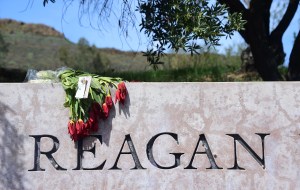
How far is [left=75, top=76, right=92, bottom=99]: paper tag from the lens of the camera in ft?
20.3

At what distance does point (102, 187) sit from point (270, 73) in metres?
4.74

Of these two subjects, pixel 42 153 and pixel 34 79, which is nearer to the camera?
pixel 42 153

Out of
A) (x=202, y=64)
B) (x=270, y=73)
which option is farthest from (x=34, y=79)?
(x=202, y=64)

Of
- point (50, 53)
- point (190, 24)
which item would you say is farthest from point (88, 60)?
point (190, 24)

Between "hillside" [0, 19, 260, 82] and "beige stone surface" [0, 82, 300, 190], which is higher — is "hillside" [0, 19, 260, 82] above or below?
above

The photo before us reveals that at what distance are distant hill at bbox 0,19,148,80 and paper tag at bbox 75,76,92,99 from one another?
1258cm

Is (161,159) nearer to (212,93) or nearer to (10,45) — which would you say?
(212,93)

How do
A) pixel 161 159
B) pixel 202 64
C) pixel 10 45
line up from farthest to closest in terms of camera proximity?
pixel 10 45
pixel 202 64
pixel 161 159

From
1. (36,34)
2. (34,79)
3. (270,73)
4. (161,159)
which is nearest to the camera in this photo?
(161,159)

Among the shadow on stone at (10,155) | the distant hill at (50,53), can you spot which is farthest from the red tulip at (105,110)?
the distant hill at (50,53)

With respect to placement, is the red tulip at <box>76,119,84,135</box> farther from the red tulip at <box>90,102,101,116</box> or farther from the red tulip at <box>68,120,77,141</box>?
the red tulip at <box>90,102,101,116</box>

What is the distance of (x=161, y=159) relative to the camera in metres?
6.28

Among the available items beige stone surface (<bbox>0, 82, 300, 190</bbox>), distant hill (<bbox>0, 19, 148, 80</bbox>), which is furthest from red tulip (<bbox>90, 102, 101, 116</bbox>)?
distant hill (<bbox>0, 19, 148, 80</bbox>)

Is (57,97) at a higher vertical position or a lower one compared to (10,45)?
lower
